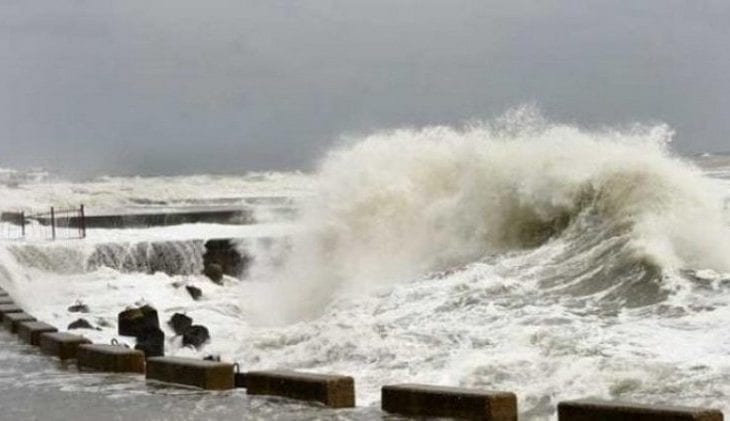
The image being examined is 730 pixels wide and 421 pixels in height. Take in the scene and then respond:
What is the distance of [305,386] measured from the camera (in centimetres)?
818

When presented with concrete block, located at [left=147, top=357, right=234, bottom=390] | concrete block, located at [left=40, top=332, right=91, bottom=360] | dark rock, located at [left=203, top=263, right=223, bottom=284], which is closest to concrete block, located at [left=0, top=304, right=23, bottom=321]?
concrete block, located at [left=40, top=332, right=91, bottom=360]

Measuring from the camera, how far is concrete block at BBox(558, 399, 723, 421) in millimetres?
5945

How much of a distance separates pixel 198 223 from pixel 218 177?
1875 inches

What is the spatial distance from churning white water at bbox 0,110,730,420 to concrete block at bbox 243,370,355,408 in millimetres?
1055

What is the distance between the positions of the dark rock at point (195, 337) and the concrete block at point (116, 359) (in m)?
5.43

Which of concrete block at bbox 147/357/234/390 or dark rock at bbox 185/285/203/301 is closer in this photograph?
concrete block at bbox 147/357/234/390

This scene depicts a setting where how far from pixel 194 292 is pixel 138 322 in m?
9.35

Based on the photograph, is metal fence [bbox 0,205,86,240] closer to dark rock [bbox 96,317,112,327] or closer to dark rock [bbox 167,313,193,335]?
dark rock [bbox 96,317,112,327]

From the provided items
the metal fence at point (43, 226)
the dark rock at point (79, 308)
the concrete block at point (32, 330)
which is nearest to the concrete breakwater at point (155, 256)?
the metal fence at point (43, 226)

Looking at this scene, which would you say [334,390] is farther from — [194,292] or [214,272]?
[214,272]

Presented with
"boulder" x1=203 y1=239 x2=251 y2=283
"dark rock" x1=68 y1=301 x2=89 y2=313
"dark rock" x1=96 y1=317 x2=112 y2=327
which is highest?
"boulder" x1=203 y1=239 x2=251 y2=283

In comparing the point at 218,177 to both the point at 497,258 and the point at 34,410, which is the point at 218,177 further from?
the point at 34,410

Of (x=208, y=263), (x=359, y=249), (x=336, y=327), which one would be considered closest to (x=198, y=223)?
(x=208, y=263)

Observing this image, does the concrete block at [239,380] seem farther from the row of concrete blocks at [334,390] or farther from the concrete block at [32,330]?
the concrete block at [32,330]
